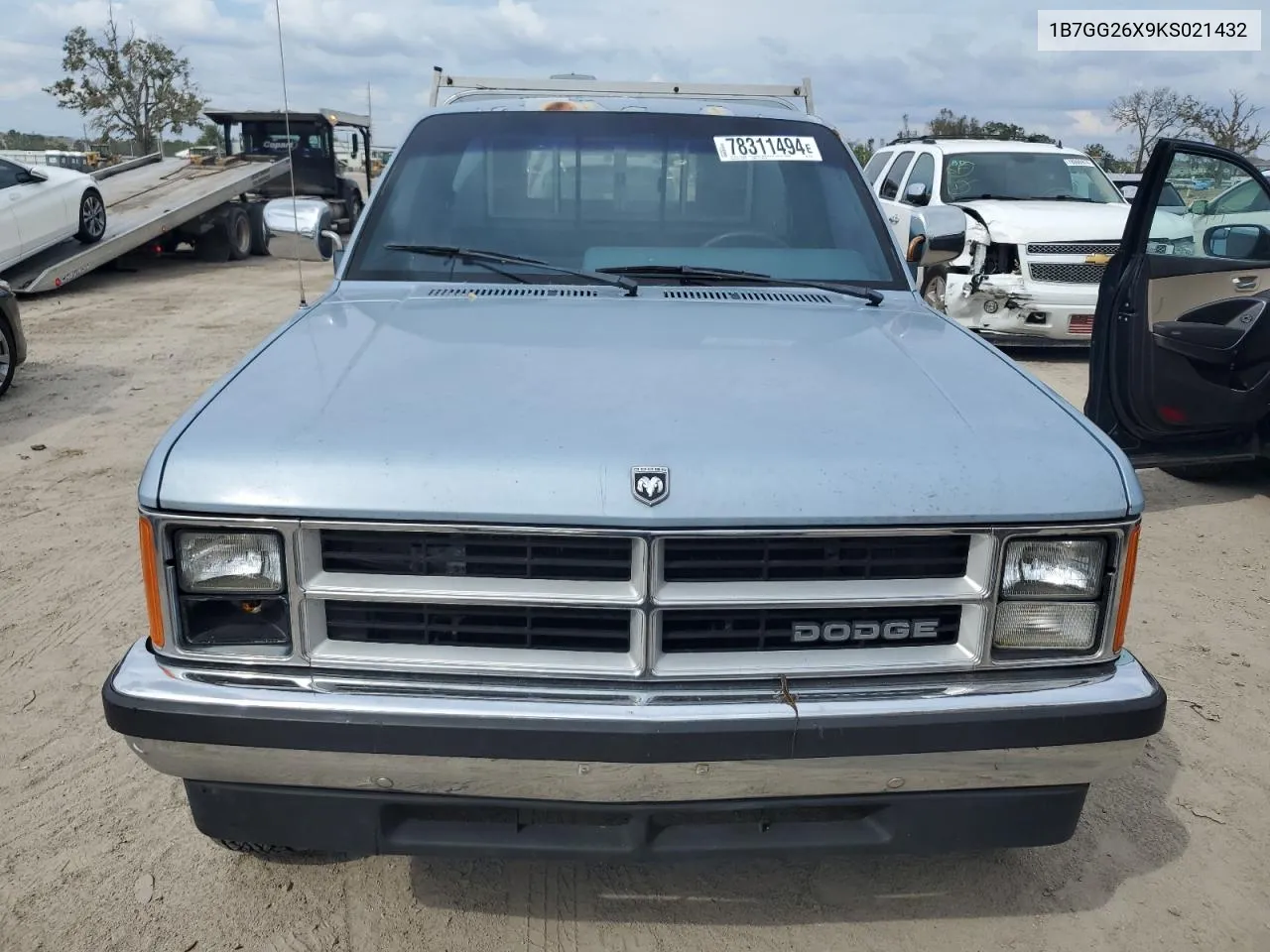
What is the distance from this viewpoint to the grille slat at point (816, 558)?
2.02 m

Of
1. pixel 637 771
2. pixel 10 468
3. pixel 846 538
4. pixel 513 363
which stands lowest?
pixel 10 468

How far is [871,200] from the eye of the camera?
11.7ft

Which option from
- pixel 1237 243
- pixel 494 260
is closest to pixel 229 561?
pixel 494 260

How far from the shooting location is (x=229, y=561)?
2.04 m

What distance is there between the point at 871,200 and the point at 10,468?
16.9ft

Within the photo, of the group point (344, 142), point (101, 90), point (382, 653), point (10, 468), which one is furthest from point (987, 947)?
point (101, 90)

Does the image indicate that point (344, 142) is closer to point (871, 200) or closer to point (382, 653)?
point (871, 200)

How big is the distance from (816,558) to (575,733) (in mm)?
568

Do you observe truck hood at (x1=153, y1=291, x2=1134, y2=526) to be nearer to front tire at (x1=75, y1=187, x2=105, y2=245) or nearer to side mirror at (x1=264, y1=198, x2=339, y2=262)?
side mirror at (x1=264, y1=198, x2=339, y2=262)

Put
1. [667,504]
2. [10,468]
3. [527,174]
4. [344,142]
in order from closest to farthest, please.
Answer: [667,504] < [527,174] < [10,468] < [344,142]

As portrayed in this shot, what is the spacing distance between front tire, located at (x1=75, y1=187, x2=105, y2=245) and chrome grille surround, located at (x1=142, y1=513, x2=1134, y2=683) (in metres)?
13.2

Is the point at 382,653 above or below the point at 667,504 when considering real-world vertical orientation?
below

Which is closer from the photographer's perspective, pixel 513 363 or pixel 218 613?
pixel 218 613

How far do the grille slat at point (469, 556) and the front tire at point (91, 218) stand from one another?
43.7ft
